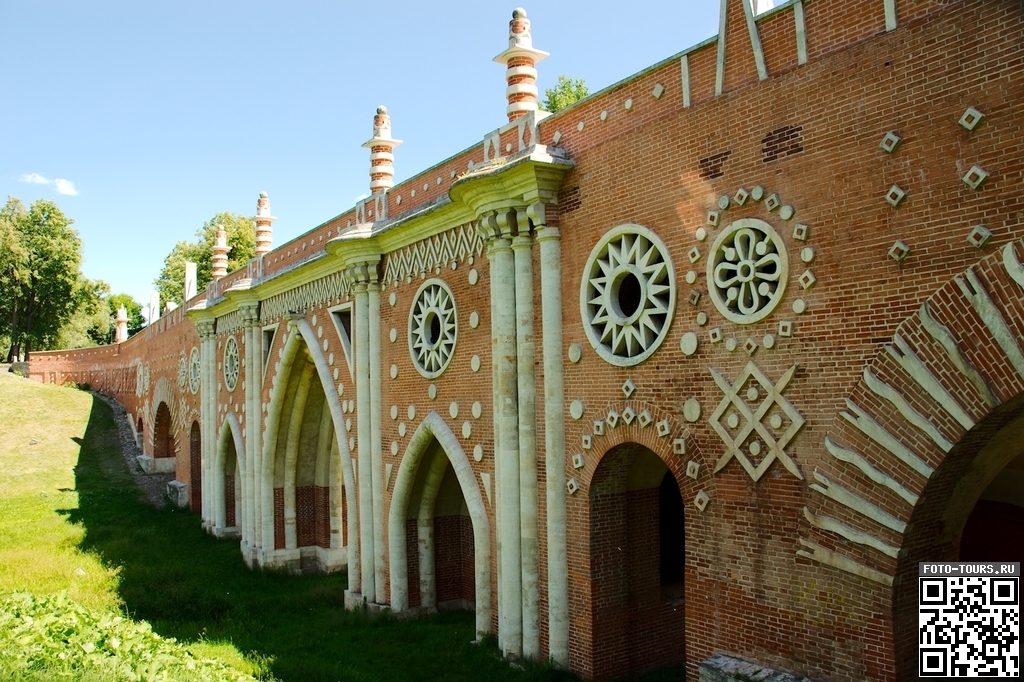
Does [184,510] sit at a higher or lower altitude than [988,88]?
lower

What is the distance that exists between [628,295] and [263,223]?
13235 millimetres

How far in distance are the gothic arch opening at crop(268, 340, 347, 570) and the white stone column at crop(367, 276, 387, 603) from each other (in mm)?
4620

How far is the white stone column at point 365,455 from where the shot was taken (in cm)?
1325

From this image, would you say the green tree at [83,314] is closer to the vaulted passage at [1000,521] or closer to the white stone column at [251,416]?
the white stone column at [251,416]

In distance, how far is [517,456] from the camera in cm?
980

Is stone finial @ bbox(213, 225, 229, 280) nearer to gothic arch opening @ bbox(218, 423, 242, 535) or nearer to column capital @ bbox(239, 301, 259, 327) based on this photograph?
column capital @ bbox(239, 301, 259, 327)

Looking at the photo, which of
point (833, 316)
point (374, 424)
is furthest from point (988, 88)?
point (374, 424)

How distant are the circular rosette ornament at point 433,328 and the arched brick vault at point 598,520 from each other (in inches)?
116

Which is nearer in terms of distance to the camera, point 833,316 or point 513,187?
point 833,316

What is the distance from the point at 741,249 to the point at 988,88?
7.26 feet

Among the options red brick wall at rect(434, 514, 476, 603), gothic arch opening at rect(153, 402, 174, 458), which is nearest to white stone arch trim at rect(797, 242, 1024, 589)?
red brick wall at rect(434, 514, 476, 603)

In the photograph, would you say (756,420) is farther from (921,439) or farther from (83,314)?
(83,314)

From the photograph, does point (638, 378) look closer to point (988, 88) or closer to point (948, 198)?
point (948, 198)

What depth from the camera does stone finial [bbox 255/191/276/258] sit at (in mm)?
19653
